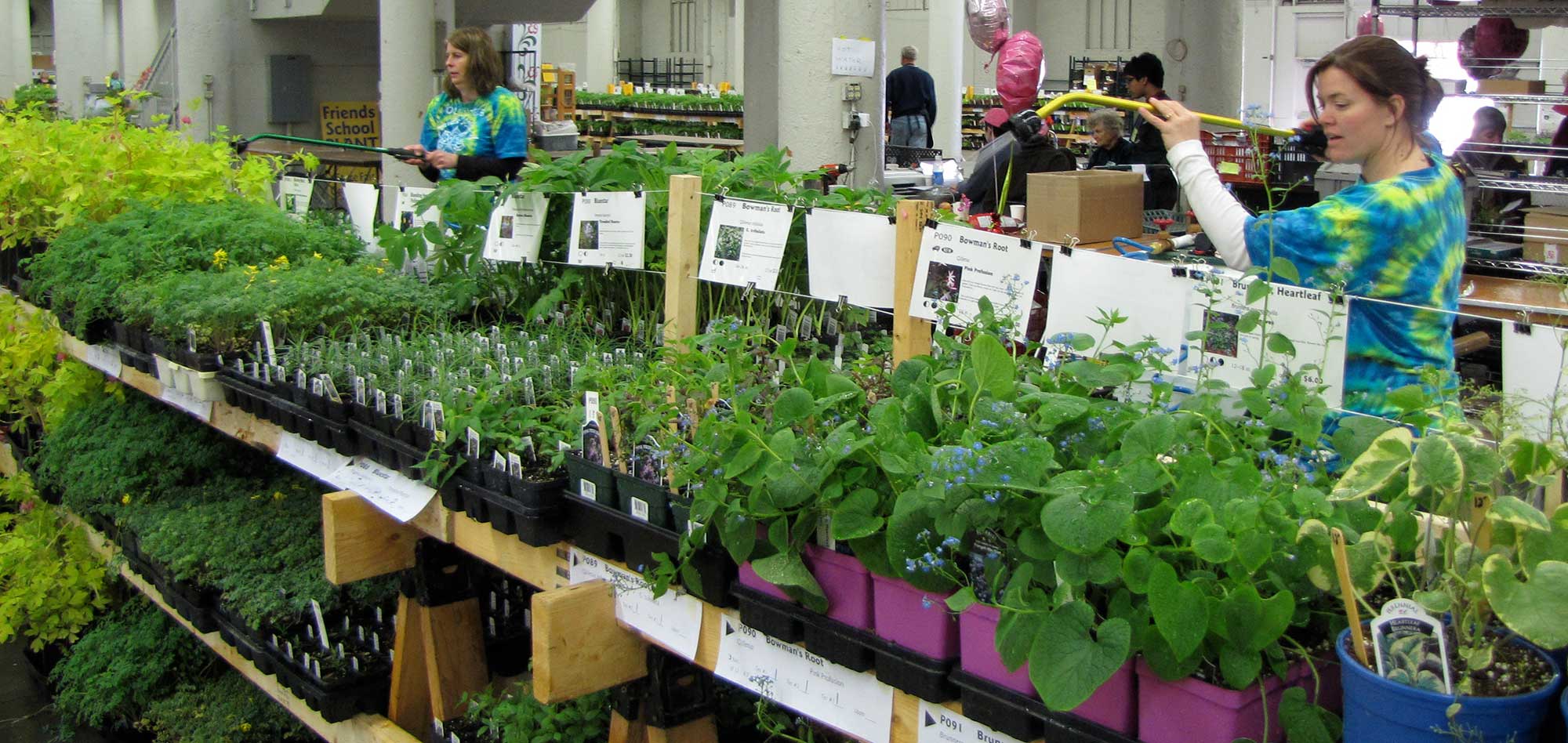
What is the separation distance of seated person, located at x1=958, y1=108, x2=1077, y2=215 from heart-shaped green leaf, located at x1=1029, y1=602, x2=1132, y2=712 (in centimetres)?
403

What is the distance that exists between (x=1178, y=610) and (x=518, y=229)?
248 centimetres

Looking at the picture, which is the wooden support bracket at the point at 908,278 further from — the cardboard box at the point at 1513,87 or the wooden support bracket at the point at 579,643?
the cardboard box at the point at 1513,87

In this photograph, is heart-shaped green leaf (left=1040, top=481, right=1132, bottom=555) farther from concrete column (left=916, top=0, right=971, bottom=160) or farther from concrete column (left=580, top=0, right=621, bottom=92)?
concrete column (left=580, top=0, right=621, bottom=92)

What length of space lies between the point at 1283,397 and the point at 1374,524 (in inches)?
11.6

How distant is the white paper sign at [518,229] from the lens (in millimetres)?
3354

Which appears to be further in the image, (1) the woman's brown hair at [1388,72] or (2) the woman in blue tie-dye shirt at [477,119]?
(2) the woman in blue tie-dye shirt at [477,119]

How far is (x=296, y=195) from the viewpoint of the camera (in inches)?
185

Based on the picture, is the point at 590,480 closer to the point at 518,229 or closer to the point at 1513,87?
the point at 518,229

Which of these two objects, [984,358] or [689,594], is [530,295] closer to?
[689,594]

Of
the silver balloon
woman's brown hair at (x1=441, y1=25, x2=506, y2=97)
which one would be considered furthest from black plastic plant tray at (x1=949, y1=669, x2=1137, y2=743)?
the silver balloon

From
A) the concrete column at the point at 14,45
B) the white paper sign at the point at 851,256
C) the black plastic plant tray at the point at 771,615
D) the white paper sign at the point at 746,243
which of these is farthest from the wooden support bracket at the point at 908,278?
the concrete column at the point at 14,45

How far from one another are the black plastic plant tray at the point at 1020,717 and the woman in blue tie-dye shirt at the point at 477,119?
10.6 ft

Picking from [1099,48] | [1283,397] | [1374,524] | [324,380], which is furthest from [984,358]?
[1099,48]

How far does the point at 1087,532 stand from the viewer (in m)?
1.27
